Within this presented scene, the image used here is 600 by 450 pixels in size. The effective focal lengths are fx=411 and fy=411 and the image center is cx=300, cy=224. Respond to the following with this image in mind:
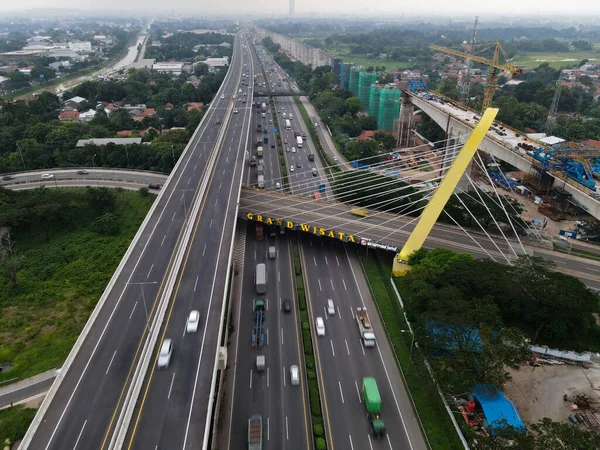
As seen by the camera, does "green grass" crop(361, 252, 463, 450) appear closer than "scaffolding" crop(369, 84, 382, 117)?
Yes

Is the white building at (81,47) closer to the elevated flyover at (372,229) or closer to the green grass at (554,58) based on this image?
the elevated flyover at (372,229)

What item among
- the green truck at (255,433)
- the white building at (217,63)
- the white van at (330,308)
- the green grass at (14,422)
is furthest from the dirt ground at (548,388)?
the white building at (217,63)

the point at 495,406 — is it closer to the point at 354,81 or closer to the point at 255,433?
the point at 255,433

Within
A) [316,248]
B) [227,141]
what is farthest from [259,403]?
[227,141]

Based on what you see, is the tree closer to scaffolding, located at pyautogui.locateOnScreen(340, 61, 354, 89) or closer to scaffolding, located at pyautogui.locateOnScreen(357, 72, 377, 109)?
scaffolding, located at pyautogui.locateOnScreen(357, 72, 377, 109)

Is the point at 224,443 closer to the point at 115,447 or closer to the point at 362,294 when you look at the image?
the point at 115,447

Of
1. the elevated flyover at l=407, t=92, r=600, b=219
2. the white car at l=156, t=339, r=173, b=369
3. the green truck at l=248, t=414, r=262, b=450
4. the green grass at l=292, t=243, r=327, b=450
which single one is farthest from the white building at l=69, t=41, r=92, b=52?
the green truck at l=248, t=414, r=262, b=450
